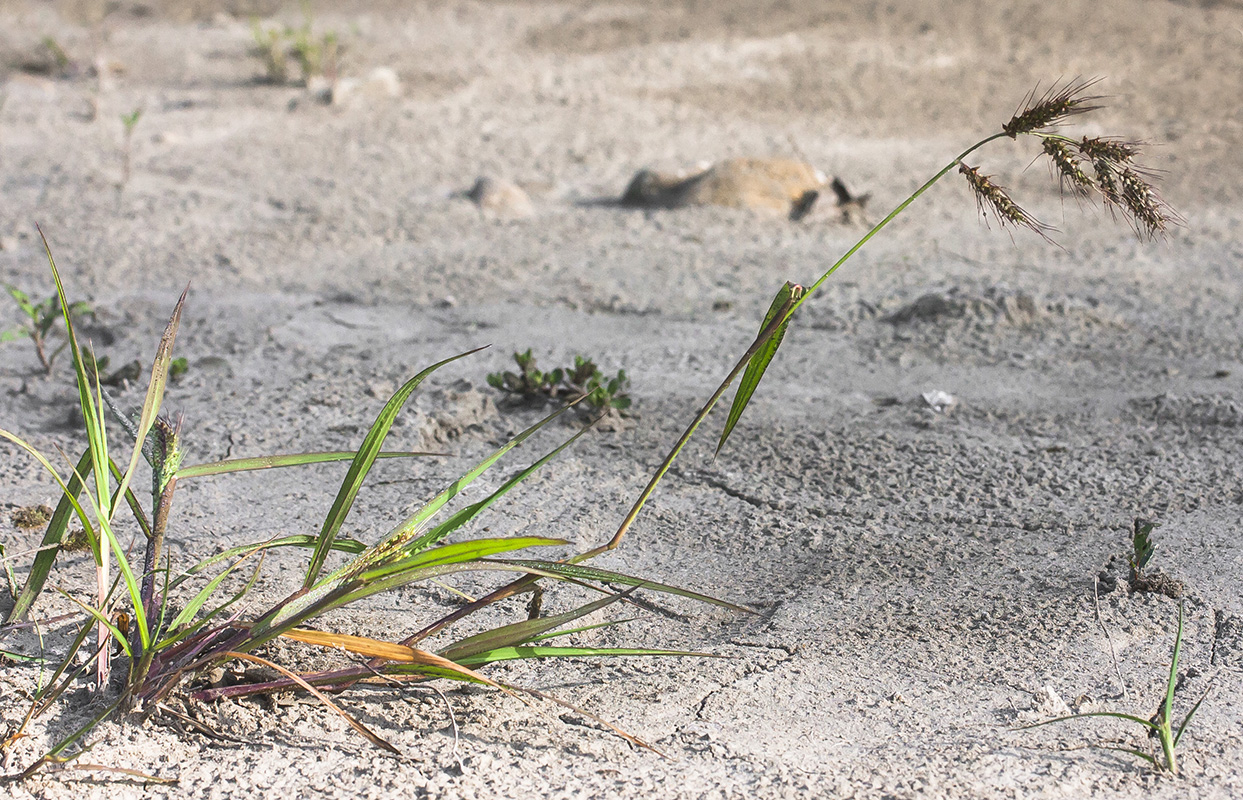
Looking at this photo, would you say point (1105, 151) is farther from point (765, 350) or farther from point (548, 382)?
point (548, 382)

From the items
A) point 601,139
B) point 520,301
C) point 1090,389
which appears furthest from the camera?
point 601,139

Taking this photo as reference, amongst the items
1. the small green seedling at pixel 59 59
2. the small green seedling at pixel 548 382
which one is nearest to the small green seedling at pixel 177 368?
the small green seedling at pixel 548 382

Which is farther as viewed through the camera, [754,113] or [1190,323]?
[754,113]

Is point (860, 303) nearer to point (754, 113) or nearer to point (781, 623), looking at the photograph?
point (781, 623)

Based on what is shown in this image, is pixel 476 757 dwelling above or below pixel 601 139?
below

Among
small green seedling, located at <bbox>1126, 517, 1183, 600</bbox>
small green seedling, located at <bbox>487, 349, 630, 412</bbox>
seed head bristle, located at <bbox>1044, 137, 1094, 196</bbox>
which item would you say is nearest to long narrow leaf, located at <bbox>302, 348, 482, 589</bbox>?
seed head bristle, located at <bbox>1044, 137, 1094, 196</bbox>

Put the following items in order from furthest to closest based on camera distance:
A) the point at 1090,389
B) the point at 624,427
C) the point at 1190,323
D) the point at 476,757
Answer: the point at 1190,323, the point at 1090,389, the point at 624,427, the point at 476,757

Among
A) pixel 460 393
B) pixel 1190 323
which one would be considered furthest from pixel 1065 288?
pixel 460 393

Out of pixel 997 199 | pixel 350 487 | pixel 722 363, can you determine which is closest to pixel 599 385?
pixel 722 363
